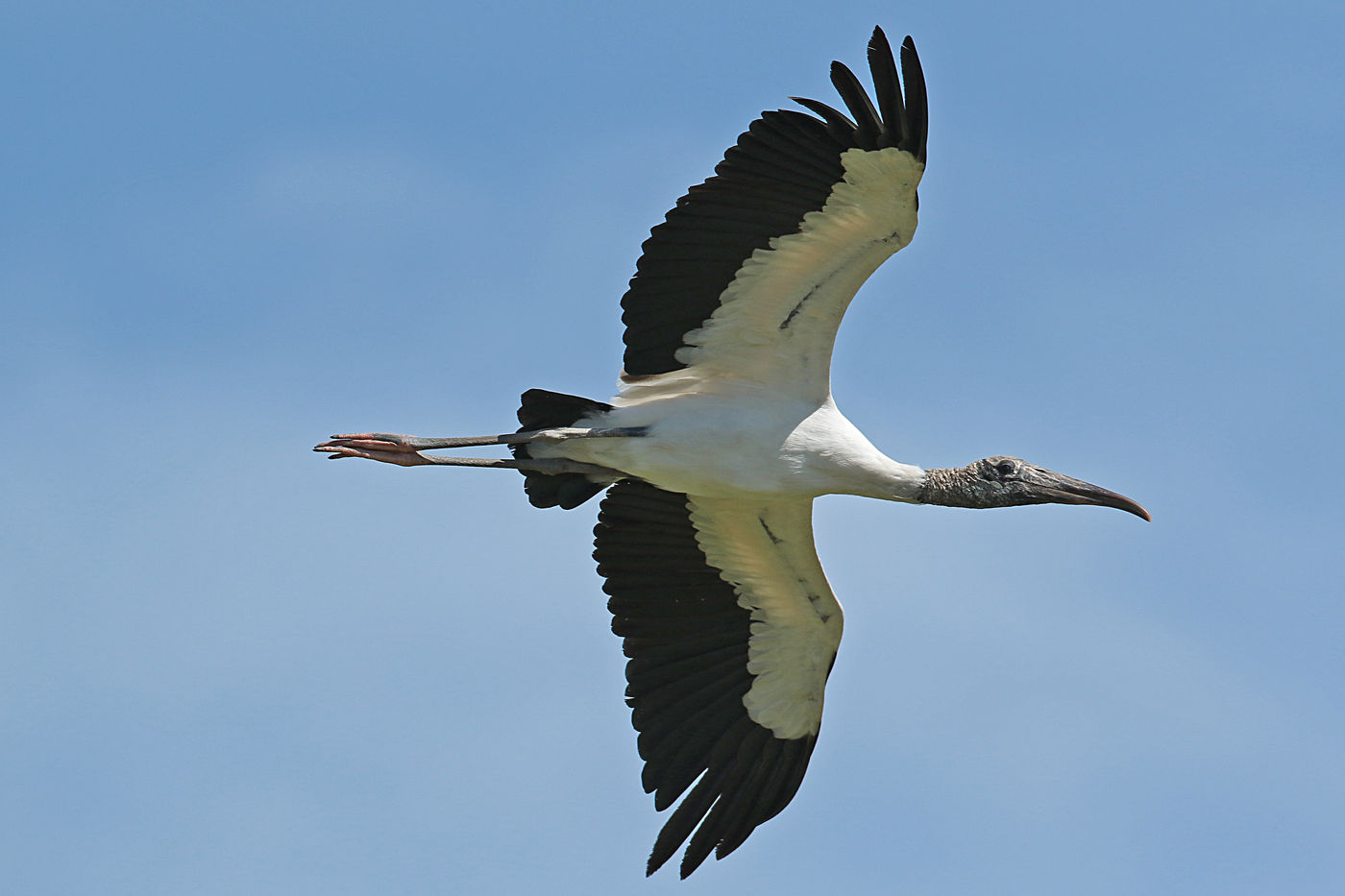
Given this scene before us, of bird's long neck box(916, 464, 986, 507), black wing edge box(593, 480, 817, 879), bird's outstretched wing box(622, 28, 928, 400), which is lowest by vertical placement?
black wing edge box(593, 480, 817, 879)

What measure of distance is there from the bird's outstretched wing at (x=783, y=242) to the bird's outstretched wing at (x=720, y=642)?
1121mm

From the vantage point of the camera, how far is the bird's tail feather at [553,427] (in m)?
11.8

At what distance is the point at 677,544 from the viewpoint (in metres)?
12.6

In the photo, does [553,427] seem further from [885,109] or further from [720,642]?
[885,109]

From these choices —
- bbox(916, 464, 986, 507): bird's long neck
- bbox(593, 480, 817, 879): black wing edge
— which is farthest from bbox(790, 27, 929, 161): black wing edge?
bbox(593, 480, 817, 879): black wing edge

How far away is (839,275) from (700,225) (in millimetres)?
906

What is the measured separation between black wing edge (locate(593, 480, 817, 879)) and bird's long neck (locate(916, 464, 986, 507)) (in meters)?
1.59

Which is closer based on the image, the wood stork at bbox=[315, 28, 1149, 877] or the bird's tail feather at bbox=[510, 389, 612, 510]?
the wood stork at bbox=[315, 28, 1149, 877]

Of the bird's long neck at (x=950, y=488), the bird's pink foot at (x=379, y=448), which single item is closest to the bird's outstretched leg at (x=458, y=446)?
the bird's pink foot at (x=379, y=448)

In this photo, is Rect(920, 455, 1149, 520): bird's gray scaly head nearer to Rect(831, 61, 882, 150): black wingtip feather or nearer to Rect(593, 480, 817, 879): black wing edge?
Rect(593, 480, 817, 879): black wing edge

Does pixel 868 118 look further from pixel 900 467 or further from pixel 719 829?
pixel 719 829

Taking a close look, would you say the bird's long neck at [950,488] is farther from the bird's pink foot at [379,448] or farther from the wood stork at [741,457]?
the bird's pink foot at [379,448]

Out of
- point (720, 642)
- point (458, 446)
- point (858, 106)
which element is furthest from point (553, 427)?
point (858, 106)

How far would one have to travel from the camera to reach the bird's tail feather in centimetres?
1180
